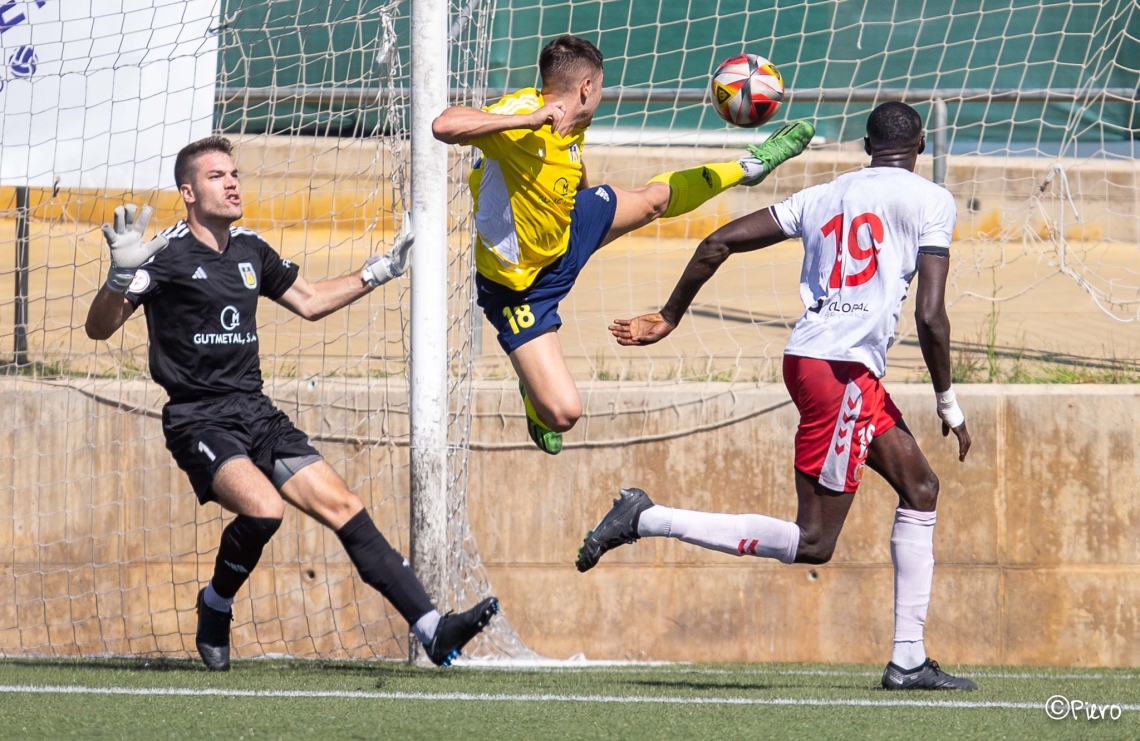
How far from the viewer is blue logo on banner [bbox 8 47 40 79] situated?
722 cm

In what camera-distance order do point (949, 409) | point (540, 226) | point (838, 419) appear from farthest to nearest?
point (540, 226) < point (949, 409) < point (838, 419)

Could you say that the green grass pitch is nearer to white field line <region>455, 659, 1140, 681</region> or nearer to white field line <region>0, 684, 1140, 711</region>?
white field line <region>0, 684, 1140, 711</region>

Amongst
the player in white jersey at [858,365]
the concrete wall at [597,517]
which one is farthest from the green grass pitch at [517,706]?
the concrete wall at [597,517]

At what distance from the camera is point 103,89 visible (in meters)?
7.15

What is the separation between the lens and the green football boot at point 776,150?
5836 millimetres

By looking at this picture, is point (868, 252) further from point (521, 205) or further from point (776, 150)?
point (521, 205)

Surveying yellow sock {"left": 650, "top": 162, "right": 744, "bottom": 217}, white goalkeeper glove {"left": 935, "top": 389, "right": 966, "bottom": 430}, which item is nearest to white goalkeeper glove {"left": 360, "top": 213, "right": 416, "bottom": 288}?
yellow sock {"left": 650, "top": 162, "right": 744, "bottom": 217}

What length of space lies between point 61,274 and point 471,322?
452 cm

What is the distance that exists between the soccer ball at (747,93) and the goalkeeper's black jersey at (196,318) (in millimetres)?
2137

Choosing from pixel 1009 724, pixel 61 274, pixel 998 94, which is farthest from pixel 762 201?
pixel 1009 724

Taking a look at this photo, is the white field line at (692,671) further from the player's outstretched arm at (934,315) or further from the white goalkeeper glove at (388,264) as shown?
the white goalkeeper glove at (388,264)

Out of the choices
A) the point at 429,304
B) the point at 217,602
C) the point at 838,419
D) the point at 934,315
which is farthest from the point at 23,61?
the point at 934,315

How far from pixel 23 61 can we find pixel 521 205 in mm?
3437

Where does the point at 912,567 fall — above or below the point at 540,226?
below
